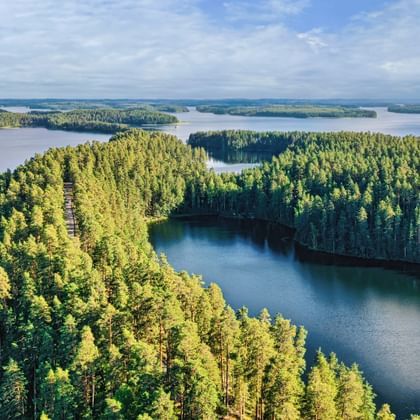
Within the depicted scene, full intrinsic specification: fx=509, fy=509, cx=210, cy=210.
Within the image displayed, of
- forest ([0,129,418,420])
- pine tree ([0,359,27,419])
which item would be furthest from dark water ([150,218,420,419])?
pine tree ([0,359,27,419])

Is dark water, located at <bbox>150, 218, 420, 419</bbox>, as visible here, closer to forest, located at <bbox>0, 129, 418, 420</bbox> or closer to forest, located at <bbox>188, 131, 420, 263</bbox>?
forest, located at <bbox>0, 129, 418, 420</bbox>

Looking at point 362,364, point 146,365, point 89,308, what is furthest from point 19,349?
point 362,364

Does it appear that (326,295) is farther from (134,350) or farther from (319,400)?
(134,350)

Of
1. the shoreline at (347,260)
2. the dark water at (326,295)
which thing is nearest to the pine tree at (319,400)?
the dark water at (326,295)

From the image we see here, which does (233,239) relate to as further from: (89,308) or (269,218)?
(89,308)

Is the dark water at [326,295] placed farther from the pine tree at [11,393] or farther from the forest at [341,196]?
the pine tree at [11,393]

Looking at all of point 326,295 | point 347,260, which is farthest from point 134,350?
point 347,260
